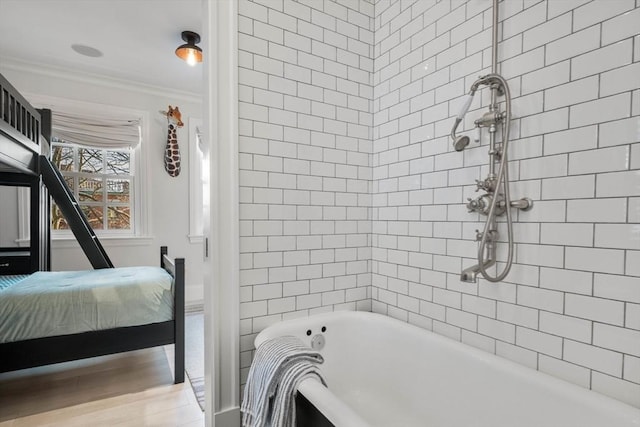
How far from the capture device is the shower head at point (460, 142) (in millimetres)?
1365

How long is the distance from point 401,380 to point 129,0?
10.3 feet

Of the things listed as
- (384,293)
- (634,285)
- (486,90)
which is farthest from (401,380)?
(486,90)

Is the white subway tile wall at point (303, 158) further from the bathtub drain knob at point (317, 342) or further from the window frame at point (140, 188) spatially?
the window frame at point (140, 188)

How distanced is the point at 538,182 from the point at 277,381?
3.93 feet

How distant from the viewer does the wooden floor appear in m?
1.88

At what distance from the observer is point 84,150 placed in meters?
3.82

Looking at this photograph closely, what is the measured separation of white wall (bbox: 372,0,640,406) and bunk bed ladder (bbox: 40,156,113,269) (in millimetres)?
2861

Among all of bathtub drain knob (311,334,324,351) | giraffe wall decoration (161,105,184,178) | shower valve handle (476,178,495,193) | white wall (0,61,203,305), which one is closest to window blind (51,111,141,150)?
white wall (0,61,203,305)

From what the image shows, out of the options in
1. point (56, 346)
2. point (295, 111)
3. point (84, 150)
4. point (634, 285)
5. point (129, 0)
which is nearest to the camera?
point (634, 285)

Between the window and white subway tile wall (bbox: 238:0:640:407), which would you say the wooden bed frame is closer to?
white subway tile wall (bbox: 238:0:640:407)

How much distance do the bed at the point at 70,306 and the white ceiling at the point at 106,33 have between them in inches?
27.3

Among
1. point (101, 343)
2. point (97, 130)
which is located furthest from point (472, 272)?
point (97, 130)

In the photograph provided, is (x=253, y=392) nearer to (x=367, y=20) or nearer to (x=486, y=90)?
(x=486, y=90)

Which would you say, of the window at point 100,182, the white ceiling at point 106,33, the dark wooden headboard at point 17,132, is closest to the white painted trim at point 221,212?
the white ceiling at point 106,33
